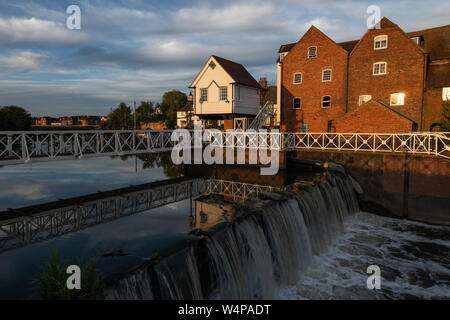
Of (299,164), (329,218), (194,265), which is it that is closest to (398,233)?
(329,218)

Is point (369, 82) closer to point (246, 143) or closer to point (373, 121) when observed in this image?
point (373, 121)

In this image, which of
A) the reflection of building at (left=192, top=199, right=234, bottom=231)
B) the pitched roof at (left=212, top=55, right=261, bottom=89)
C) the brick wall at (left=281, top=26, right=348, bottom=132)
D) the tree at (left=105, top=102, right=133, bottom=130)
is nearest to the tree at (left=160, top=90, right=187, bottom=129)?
the tree at (left=105, top=102, right=133, bottom=130)

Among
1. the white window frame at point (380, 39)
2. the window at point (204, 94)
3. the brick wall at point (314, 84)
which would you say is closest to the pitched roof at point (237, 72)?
the window at point (204, 94)

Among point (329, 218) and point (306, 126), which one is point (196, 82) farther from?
point (329, 218)

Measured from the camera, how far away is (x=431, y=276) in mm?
10016

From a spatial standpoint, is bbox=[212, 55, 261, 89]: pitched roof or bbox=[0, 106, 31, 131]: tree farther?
bbox=[0, 106, 31, 131]: tree

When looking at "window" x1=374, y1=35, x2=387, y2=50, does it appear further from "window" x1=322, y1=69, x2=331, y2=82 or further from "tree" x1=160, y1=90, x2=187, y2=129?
"tree" x1=160, y1=90, x2=187, y2=129

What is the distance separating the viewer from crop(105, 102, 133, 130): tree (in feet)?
296

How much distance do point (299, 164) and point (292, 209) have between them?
42.5 ft

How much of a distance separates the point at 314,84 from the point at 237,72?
849cm

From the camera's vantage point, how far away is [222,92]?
88.9 feet

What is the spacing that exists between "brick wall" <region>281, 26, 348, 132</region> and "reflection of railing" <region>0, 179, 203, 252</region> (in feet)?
60.2

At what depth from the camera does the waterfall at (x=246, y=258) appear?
5883mm

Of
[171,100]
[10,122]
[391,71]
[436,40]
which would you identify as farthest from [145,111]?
[436,40]
